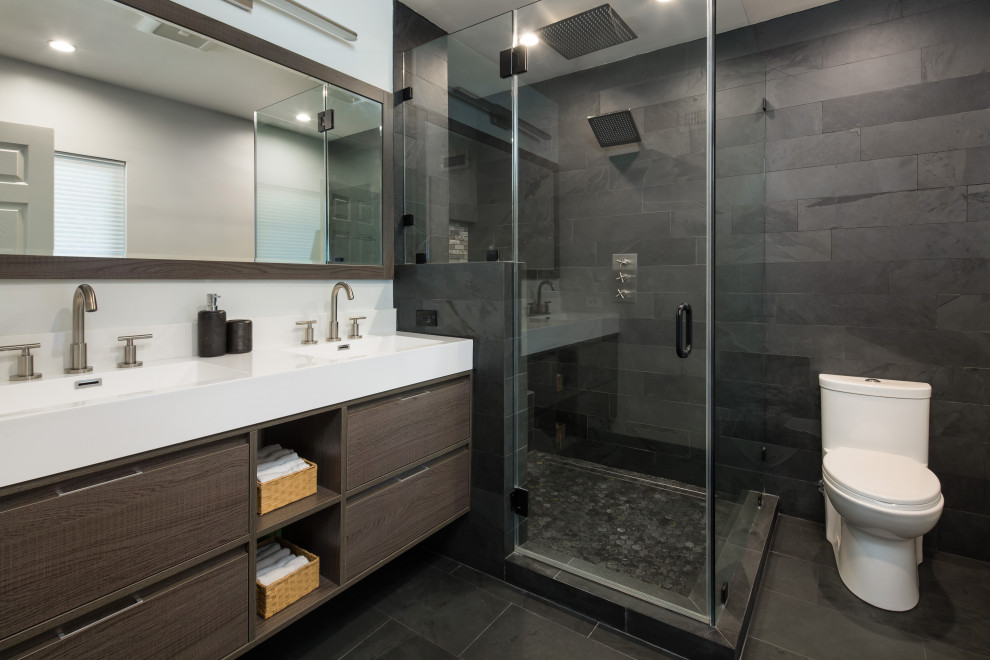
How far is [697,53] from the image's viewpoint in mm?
1716

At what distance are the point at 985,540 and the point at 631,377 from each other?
183 cm

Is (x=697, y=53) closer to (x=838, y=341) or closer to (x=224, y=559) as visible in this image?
(x=838, y=341)

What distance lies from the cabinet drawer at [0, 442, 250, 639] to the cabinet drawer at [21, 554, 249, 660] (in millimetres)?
60

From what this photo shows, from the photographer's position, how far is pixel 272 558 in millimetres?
1597

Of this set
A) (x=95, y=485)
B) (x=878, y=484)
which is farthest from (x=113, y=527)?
(x=878, y=484)

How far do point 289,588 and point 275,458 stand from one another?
392mm

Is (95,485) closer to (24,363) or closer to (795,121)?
(24,363)

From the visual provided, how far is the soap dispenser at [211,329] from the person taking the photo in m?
1.73

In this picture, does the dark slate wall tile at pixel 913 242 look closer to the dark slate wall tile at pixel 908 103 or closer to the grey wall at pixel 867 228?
the grey wall at pixel 867 228

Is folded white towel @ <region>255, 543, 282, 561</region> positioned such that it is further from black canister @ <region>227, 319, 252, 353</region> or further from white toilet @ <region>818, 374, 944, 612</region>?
white toilet @ <region>818, 374, 944, 612</region>

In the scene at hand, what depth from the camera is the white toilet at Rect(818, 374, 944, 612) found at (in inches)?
71.9

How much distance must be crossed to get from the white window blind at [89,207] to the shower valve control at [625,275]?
1.64 metres

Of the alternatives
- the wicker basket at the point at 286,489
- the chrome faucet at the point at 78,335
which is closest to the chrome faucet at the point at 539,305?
the wicker basket at the point at 286,489

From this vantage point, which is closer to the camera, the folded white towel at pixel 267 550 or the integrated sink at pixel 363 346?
the folded white towel at pixel 267 550
